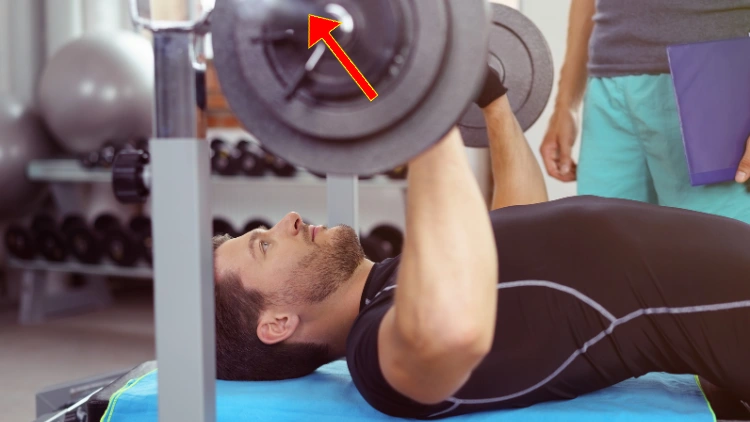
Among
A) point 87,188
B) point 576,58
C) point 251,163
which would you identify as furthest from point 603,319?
point 87,188

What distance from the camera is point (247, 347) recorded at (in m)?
1.44

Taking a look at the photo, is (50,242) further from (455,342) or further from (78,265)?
(455,342)

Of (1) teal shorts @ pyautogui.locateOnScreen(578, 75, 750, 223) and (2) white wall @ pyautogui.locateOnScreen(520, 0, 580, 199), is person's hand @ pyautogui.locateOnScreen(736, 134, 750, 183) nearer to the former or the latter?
(1) teal shorts @ pyautogui.locateOnScreen(578, 75, 750, 223)

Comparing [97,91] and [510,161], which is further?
[97,91]

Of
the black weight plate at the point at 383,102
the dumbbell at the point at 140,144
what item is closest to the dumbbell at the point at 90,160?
the dumbbell at the point at 140,144

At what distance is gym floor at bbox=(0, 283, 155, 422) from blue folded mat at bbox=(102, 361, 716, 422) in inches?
50.9

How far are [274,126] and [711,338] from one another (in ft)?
2.53

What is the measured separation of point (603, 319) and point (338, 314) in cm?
47

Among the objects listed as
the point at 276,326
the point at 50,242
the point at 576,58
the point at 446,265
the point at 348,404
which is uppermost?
the point at 576,58

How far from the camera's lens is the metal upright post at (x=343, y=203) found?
185 centimetres

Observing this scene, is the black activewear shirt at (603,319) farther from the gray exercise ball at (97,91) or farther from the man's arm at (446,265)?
the gray exercise ball at (97,91)

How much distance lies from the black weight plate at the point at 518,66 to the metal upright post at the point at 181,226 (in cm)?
91

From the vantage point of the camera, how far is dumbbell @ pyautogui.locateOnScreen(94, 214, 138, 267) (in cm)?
366

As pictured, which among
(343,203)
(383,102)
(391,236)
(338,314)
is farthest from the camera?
(391,236)
